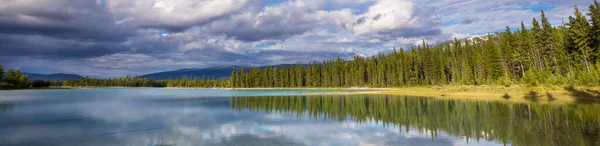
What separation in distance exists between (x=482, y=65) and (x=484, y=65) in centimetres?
100

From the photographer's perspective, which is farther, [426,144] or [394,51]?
[394,51]

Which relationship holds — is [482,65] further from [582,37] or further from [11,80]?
[11,80]

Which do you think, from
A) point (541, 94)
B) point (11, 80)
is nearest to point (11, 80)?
point (11, 80)

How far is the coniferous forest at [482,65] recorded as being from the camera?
4762 centimetres

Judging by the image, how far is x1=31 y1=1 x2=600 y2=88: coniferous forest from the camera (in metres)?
47.6

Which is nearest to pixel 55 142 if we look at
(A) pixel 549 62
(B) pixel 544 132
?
(B) pixel 544 132

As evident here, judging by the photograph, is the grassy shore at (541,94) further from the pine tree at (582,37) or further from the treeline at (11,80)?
the treeline at (11,80)

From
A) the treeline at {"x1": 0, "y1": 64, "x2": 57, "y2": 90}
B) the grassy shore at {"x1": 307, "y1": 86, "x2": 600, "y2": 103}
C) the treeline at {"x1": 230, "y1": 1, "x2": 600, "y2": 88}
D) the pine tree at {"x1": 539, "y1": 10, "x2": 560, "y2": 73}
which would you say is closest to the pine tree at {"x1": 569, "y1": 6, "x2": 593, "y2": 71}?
the treeline at {"x1": 230, "y1": 1, "x2": 600, "y2": 88}

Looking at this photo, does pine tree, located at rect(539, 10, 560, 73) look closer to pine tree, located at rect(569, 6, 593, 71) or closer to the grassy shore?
pine tree, located at rect(569, 6, 593, 71)

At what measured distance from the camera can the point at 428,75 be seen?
103 meters

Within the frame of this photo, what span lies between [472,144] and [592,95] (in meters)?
28.6

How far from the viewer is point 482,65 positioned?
287 ft

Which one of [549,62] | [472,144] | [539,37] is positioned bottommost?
[472,144]

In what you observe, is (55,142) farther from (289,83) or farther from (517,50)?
(289,83)
